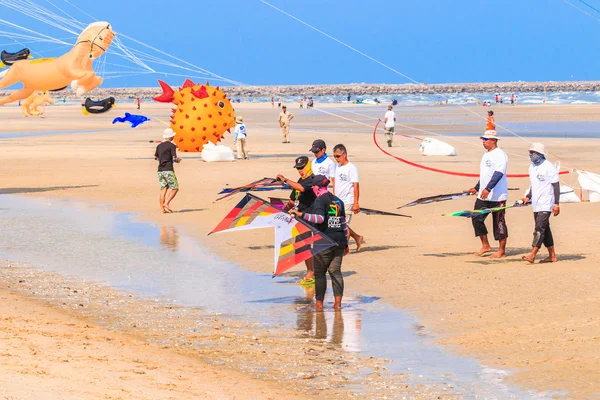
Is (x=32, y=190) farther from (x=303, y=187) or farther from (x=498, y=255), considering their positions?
(x=303, y=187)

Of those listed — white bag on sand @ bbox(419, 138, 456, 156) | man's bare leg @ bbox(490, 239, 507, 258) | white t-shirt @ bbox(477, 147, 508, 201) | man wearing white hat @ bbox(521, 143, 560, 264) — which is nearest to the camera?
man wearing white hat @ bbox(521, 143, 560, 264)

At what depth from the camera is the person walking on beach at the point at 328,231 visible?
391 inches

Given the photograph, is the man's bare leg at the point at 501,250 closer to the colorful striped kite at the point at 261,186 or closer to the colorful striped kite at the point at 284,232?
the colorful striped kite at the point at 261,186

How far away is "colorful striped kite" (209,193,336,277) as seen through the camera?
32.3 feet

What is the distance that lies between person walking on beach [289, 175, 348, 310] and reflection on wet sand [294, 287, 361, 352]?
0.20 meters

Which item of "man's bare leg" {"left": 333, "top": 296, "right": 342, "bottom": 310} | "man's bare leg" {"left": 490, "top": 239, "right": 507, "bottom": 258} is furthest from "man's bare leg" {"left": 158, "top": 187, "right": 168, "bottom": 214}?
"man's bare leg" {"left": 333, "top": 296, "right": 342, "bottom": 310}

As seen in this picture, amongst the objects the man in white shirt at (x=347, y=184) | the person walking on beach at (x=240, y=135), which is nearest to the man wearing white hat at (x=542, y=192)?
the man in white shirt at (x=347, y=184)

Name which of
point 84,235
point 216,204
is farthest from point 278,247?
point 216,204

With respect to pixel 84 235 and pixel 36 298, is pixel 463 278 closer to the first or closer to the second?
pixel 36 298

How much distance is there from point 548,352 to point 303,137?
114 feet

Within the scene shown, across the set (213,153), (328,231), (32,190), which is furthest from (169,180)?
(213,153)

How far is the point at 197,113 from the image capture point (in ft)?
90.0

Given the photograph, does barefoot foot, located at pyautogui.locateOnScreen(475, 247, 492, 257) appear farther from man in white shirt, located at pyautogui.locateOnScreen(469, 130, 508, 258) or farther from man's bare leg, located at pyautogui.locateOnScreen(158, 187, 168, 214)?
man's bare leg, located at pyautogui.locateOnScreen(158, 187, 168, 214)

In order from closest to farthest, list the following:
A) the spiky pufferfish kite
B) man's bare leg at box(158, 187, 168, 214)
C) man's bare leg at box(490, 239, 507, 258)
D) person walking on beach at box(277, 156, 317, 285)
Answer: person walking on beach at box(277, 156, 317, 285)
man's bare leg at box(490, 239, 507, 258)
man's bare leg at box(158, 187, 168, 214)
the spiky pufferfish kite
